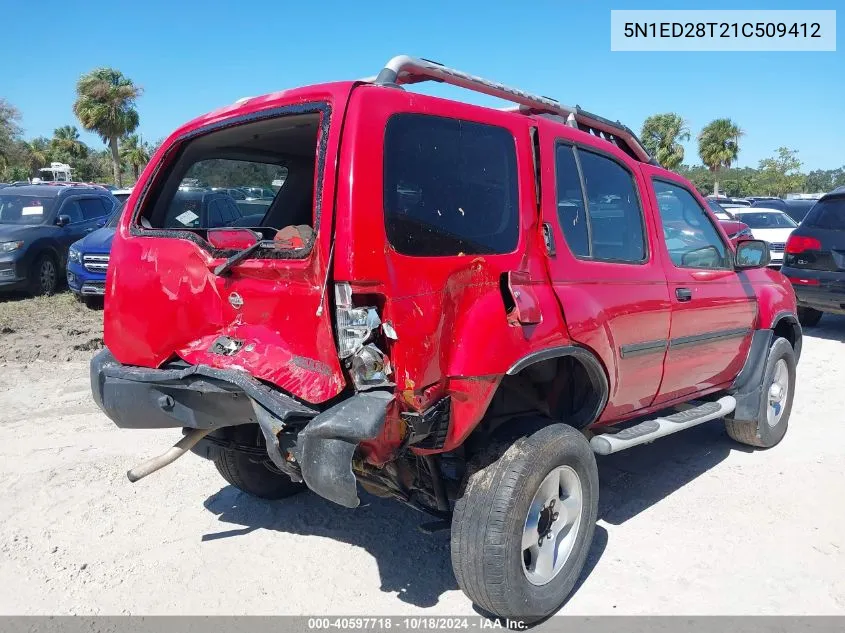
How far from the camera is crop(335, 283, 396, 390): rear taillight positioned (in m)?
2.40

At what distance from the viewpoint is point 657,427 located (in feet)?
12.3

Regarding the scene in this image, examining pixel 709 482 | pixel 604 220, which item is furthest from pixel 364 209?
pixel 709 482

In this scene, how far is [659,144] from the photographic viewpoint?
5281 centimetres

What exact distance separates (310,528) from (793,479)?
312 centimetres

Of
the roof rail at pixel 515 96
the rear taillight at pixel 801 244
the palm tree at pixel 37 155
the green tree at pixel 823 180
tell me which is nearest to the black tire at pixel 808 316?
the rear taillight at pixel 801 244

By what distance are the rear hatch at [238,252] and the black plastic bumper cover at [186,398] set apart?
0.07 metres

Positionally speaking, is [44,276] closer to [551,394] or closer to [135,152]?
[551,394]

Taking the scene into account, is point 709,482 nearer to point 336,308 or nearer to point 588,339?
point 588,339

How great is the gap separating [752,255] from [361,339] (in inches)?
126

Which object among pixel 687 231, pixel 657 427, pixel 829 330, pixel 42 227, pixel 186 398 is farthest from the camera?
pixel 42 227

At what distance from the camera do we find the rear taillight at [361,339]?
7.87 ft

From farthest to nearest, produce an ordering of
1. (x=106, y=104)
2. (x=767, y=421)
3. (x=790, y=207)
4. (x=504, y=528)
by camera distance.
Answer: (x=106, y=104)
(x=790, y=207)
(x=767, y=421)
(x=504, y=528)

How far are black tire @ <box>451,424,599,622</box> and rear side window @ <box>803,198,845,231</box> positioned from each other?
7.12m

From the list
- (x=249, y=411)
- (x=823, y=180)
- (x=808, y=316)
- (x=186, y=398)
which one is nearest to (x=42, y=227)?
(x=186, y=398)
